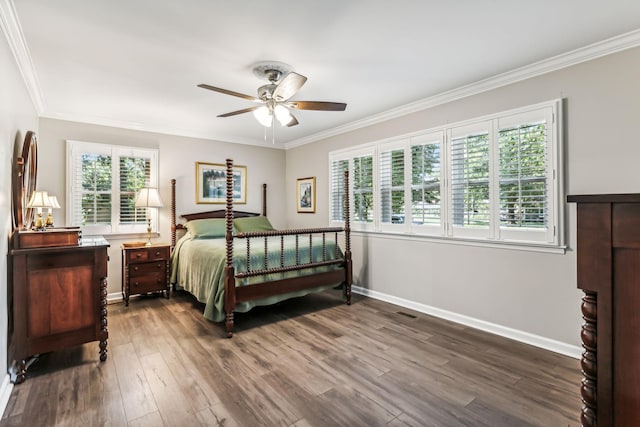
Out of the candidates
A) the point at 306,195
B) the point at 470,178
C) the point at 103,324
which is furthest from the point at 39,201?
the point at 470,178

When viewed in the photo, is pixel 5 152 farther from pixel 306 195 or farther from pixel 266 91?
pixel 306 195

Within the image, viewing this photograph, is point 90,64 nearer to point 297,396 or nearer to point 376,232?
point 297,396

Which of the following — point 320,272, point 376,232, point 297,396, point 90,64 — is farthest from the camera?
point 376,232

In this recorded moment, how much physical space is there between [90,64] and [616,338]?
3572 mm

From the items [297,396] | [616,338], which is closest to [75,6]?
[297,396]

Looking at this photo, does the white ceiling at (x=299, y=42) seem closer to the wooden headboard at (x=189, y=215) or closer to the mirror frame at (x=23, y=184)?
the mirror frame at (x=23, y=184)

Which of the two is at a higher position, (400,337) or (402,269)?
(402,269)

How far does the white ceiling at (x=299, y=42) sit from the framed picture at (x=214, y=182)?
5.27ft

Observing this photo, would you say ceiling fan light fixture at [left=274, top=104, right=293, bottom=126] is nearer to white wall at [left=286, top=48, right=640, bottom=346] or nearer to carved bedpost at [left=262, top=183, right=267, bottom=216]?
white wall at [left=286, top=48, right=640, bottom=346]

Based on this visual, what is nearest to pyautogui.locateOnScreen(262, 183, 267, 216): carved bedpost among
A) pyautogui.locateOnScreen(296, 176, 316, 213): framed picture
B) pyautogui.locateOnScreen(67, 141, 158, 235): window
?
pyautogui.locateOnScreen(296, 176, 316, 213): framed picture

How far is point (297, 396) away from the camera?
2.09 m

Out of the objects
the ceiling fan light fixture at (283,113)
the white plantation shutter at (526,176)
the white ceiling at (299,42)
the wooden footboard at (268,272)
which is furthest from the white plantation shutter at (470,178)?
the ceiling fan light fixture at (283,113)

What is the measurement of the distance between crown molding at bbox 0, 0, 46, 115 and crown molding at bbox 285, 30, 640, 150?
11.1ft

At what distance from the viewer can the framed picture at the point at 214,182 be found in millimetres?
5008
